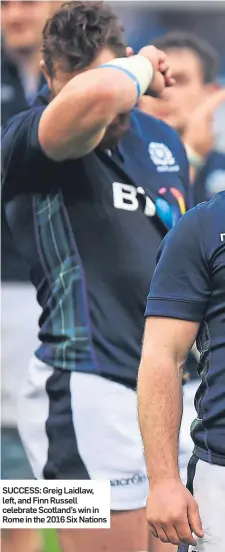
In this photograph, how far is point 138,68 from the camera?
2.33 meters

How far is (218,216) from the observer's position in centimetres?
177

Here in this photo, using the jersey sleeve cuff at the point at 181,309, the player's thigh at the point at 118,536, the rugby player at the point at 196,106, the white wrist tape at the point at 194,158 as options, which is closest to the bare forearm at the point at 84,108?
the rugby player at the point at 196,106

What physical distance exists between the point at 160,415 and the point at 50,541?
0.99 meters

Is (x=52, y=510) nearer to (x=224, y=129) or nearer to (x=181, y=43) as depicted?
(x=224, y=129)

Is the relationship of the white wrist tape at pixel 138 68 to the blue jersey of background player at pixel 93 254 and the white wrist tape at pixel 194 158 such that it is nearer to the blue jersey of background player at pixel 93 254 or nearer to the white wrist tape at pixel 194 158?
the blue jersey of background player at pixel 93 254

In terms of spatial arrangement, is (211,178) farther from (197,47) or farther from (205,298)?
(205,298)

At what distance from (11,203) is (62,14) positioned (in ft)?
2.06

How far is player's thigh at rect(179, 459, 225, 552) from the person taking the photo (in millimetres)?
1724

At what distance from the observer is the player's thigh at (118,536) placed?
7.95ft

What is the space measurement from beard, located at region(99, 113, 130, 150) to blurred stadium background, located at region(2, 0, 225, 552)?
0.23 m

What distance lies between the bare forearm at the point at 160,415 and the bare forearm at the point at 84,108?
2.88 feet

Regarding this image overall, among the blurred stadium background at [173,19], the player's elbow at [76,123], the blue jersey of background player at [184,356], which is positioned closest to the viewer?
the blue jersey of background player at [184,356]

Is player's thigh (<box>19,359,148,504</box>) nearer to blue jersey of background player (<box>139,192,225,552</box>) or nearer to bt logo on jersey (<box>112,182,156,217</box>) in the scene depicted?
bt logo on jersey (<box>112,182,156,217</box>)

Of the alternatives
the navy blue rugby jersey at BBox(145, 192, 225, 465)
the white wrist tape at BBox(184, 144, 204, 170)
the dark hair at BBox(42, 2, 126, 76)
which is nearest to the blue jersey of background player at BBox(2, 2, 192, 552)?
the dark hair at BBox(42, 2, 126, 76)
